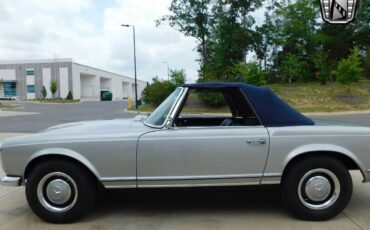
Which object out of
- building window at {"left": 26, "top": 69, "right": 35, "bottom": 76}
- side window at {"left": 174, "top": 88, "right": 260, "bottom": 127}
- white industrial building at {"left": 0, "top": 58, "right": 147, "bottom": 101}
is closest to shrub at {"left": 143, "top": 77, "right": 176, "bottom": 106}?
side window at {"left": 174, "top": 88, "right": 260, "bottom": 127}

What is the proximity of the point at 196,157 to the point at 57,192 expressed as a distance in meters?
1.61

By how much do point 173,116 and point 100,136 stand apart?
33.5 inches

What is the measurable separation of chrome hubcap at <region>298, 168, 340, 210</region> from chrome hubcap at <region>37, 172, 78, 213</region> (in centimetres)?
257

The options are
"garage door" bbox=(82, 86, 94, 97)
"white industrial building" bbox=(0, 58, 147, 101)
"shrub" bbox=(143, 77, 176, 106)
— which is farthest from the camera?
"garage door" bbox=(82, 86, 94, 97)

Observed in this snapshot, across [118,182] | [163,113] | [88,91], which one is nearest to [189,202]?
[118,182]

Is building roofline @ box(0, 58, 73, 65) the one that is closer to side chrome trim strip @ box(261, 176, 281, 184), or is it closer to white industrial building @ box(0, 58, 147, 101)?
white industrial building @ box(0, 58, 147, 101)

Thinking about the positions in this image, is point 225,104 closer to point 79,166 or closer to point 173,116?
point 173,116

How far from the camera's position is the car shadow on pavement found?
4.57 m

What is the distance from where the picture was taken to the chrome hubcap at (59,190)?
4.49 metres

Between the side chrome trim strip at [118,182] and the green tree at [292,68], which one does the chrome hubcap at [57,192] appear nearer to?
the side chrome trim strip at [118,182]

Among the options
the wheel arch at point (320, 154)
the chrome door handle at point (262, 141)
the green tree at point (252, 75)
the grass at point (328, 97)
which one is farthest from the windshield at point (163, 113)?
the green tree at point (252, 75)

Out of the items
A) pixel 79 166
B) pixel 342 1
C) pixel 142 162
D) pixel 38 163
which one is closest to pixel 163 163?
pixel 142 162

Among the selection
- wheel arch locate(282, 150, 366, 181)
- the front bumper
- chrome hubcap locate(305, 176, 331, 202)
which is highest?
wheel arch locate(282, 150, 366, 181)

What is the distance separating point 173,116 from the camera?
15.1 feet
